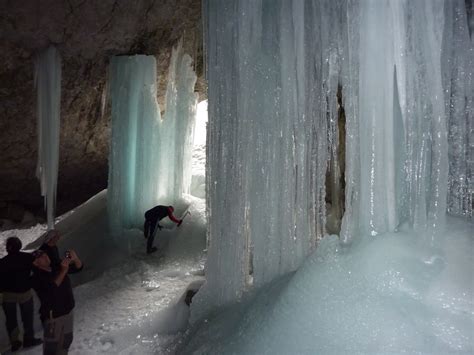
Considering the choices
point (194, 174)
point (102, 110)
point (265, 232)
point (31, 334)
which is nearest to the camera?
point (265, 232)

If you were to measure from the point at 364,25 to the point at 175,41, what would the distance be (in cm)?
510

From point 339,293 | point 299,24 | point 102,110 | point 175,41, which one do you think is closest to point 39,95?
point 102,110

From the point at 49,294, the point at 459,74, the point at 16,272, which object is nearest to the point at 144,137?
the point at 16,272

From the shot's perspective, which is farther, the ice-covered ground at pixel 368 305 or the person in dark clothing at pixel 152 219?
the person in dark clothing at pixel 152 219

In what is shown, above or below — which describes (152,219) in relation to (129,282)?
above

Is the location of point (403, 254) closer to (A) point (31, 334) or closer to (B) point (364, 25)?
(B) point (364, 25)

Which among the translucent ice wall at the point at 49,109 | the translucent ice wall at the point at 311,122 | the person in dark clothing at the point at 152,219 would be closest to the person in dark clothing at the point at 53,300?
the translucent ice wall at the point at 311,122

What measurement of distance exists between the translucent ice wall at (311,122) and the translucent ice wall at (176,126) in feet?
13.6

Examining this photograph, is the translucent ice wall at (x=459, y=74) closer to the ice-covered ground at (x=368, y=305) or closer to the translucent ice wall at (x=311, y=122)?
the translucent ice wall at (x=311, y=122)

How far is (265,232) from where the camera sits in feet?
13.5

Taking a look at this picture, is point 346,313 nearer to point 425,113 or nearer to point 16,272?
point 425,113

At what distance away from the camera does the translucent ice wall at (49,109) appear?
287 inches

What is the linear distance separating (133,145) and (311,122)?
520cm

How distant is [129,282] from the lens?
6395 mm
